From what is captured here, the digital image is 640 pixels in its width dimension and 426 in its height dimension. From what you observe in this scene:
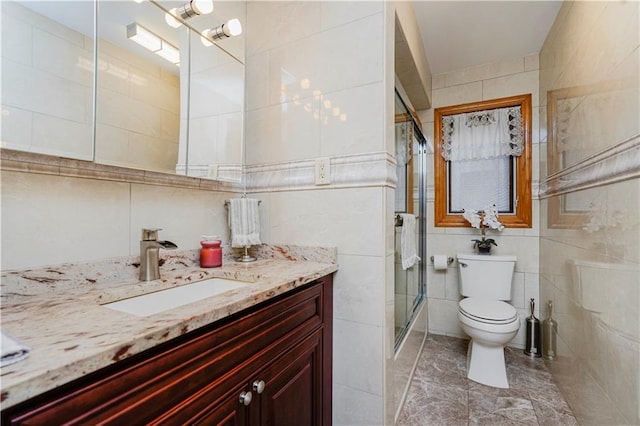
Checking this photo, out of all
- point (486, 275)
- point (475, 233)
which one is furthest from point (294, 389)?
point (475, 233)

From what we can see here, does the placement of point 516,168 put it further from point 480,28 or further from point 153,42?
point 153,42

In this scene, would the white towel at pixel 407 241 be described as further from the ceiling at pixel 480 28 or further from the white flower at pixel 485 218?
the ceiling at pixel 480 28

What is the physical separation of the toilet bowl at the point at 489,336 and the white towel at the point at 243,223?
59.8 inches

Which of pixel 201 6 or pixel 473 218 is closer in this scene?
pixel 201 6

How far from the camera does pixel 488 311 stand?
78.7 inches

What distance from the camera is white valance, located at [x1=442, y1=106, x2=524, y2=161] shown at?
98.4 inches

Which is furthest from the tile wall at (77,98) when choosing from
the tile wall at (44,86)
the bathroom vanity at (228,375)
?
the bathroom vanity at (228,375)

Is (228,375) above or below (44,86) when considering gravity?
below

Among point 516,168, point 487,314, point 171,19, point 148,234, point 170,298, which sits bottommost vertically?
point 487,314

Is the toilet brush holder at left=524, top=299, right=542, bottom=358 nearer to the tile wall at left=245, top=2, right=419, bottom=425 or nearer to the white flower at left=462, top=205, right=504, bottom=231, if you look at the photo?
the white flower at left=462, top=205, right=504, bottom=231

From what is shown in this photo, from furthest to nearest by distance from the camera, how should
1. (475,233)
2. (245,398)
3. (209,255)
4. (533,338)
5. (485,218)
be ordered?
(475,233) < (485,218) < (533,338) < (209,255) < (245,398)

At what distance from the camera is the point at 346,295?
137 centimetres

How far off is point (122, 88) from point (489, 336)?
2.33 metres

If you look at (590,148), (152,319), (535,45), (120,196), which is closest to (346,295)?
(152,319)
